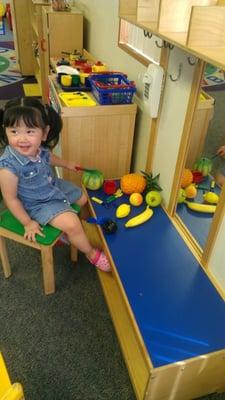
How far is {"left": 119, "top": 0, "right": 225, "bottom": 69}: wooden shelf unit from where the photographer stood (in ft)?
2.58

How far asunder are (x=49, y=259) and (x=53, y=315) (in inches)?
9.9

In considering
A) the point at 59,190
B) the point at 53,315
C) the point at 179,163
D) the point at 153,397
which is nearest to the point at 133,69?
the point at 179,163

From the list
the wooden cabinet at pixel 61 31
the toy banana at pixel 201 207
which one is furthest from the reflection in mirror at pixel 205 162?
the wooden cabinet at pixel 61 31

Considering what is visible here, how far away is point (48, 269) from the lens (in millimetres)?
1380

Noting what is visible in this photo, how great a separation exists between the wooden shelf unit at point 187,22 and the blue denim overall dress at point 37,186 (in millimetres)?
647

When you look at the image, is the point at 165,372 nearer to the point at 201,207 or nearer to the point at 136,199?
the point at 201,207

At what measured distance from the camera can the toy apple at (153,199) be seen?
152 cm

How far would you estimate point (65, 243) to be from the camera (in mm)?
1740

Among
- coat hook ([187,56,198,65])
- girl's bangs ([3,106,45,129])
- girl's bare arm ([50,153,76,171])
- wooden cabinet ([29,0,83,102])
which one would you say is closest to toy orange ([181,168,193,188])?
coat hook ([187,56,198,65])

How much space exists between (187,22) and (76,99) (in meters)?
0.78

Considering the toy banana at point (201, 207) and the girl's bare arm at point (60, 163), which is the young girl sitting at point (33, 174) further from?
the toy banana at point (201, 207)

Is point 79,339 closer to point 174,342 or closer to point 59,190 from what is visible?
point 174,342

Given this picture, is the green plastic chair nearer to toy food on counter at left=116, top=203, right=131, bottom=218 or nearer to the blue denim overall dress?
the blue denim overall dress

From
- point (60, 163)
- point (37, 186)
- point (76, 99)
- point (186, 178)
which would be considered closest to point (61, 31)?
point (76, 99)
